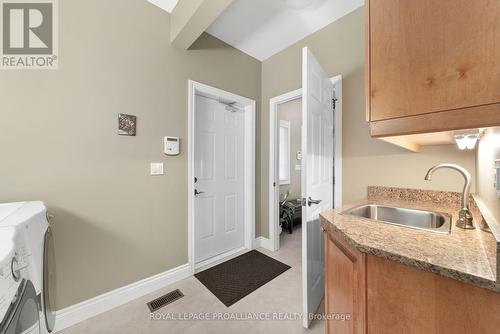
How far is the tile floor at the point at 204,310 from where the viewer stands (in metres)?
1.40

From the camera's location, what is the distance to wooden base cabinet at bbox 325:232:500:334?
0.53m

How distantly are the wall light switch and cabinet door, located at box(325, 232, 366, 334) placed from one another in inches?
60.5

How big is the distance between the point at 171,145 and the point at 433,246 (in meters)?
1.92

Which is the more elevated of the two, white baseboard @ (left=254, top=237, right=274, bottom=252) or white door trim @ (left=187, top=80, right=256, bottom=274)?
white door trim @ (left=187, top=80, right=256, bottom=274)

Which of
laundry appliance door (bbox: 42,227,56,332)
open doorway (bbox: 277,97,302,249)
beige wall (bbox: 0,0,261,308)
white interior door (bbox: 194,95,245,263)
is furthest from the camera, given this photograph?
open doorway (bbox: 277,97,302,249)

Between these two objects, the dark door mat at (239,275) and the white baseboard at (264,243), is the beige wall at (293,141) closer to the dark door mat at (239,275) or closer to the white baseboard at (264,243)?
the white baseboard at (264,243)

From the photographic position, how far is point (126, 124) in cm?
164

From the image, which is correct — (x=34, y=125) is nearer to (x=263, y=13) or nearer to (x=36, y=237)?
(x=36, y=237)

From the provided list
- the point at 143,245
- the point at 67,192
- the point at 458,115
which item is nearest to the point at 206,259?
the point at 143,245

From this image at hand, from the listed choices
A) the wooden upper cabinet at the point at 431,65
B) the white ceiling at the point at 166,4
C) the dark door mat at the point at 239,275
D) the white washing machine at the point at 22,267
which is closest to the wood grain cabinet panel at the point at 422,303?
the wooden upper cabinet at the point at 431,65

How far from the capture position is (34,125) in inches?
51.4

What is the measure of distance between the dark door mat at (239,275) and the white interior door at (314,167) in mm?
592

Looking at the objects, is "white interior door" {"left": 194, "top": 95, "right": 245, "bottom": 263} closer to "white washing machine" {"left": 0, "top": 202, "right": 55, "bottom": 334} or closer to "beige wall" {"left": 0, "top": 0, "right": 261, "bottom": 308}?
"beige wall" {"left": 0, "top": 0, "right": 261, "bottom": 308}

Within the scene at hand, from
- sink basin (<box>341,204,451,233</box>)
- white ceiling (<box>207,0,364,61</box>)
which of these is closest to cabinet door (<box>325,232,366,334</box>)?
sink basin (<box>341,204,451,233</box>)
